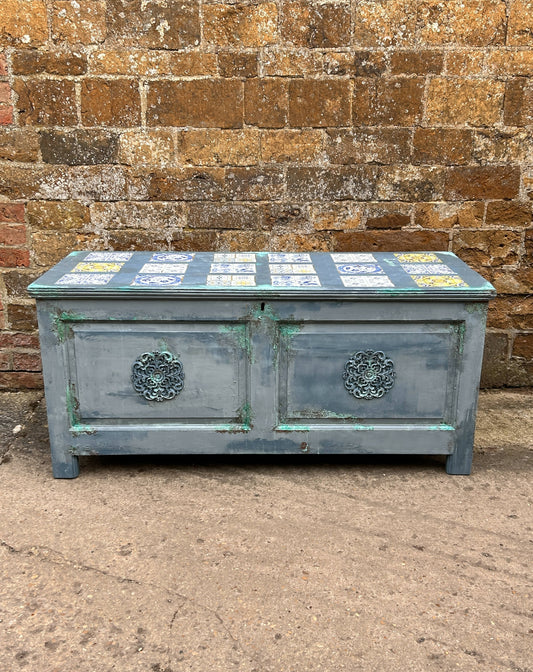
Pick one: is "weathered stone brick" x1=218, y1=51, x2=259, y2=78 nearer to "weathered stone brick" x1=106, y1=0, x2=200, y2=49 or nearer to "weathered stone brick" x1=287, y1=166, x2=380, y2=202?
"weathered stone brick" x1=106, y1=0, x2=200, y2=49

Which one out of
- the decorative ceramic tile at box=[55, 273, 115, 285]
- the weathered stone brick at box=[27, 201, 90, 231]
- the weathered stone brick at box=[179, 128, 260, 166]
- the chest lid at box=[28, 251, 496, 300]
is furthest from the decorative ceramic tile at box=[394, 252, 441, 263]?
the weathered stone brick at box=[27, 201, 90, 231]

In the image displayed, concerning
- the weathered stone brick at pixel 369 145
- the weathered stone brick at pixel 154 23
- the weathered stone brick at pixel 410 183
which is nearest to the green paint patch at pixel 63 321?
the weathered stone brick at pixel 154 23

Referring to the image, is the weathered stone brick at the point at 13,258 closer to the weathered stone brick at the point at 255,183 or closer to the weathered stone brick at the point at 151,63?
the weathered stone brick at the point at 151,63

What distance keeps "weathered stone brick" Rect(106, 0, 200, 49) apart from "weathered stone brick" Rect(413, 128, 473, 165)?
4.32 ft

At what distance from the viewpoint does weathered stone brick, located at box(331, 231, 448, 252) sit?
363 cm

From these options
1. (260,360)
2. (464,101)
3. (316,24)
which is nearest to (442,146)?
(464,101)

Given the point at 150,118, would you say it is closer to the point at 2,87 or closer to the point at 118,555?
the point at 2,87

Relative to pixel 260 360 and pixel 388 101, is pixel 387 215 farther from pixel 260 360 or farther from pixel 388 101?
pixel 260 360

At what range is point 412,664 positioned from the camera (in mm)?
1874

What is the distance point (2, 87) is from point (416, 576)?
3125 millimetres

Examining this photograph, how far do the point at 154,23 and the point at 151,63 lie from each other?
0.20m

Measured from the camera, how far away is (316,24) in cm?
330

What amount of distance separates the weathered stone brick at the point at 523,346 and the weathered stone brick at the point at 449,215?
2.42ft

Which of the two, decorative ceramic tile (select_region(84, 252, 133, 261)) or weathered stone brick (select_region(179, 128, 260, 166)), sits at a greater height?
weathered stone brick (select_region(179, 128, 260, 166))
